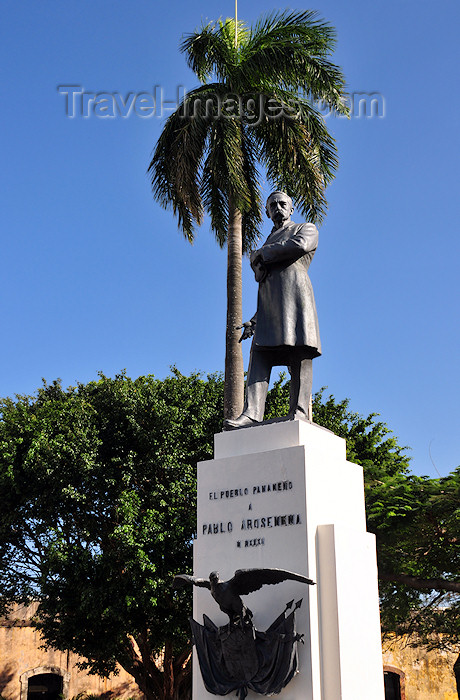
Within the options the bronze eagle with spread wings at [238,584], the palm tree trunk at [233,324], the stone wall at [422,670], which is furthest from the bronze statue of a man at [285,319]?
the stone wall at [422,670]

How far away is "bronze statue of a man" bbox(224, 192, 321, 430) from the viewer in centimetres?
668

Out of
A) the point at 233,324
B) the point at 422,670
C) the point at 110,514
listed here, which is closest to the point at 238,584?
the point at 233,324

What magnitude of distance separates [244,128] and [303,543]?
40.7 ft

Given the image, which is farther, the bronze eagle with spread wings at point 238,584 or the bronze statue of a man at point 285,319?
the bronze statue of a man at point 285,319

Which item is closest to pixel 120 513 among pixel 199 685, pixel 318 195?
pixel 318 195

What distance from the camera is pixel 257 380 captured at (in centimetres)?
686

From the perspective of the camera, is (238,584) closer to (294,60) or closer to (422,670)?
(294,60)

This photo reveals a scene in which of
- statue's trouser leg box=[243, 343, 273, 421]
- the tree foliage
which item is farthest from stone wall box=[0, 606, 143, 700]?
statue's trouser leg box=[243, 343, 273, 421]

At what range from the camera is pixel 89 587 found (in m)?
14.7

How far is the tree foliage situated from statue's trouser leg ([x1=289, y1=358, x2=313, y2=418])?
765 cm

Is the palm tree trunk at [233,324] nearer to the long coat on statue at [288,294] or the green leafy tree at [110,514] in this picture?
the green leafy tree at [110,514]

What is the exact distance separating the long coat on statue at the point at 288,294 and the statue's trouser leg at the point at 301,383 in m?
0.15

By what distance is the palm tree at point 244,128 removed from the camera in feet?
48.4

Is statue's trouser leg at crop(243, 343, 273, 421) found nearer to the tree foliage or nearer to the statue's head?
the statue's head
